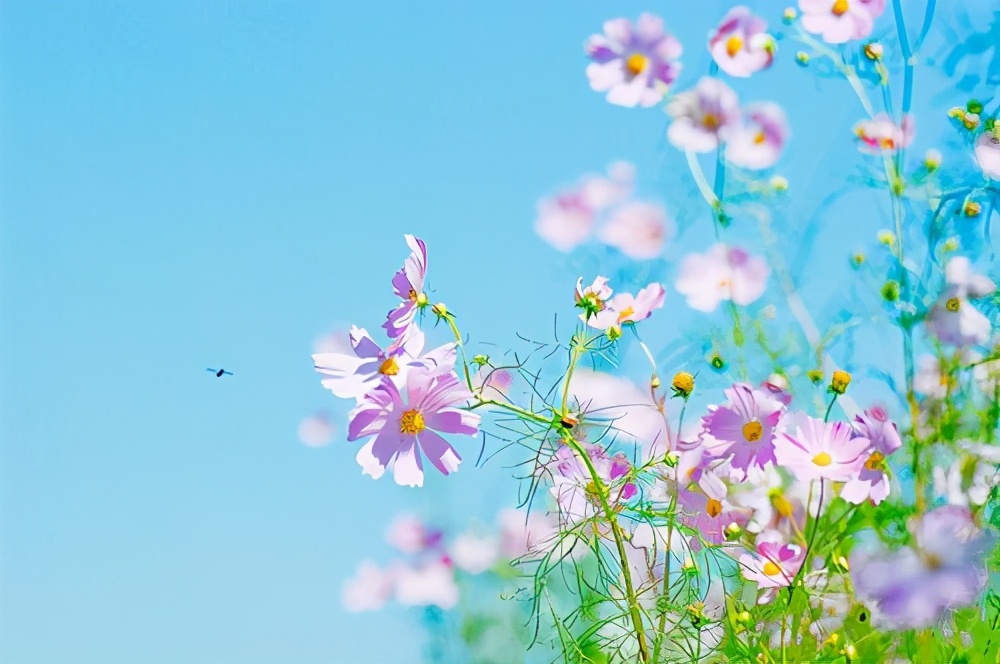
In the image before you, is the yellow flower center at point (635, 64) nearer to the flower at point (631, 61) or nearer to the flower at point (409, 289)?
the flower at point (631, 61)

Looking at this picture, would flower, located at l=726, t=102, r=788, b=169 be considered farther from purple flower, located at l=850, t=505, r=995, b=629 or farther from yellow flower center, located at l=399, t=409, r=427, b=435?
yellow flower center, located at l=399, t=409, r=427, b=435

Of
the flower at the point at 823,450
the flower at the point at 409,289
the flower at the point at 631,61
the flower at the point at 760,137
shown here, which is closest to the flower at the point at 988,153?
the flower at the point at 760,137

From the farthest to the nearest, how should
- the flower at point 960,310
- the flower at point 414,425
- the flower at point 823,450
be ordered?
1. the flower at point 960,310
2. the flower at point 823,450
3. the flower at point 414,425

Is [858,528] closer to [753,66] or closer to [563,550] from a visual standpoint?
[563,550]

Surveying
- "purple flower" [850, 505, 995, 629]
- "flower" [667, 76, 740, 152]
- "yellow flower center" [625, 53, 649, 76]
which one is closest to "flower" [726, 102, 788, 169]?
"flower" [667, 76, 740, 152]

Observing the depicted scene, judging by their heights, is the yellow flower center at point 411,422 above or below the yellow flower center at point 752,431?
below

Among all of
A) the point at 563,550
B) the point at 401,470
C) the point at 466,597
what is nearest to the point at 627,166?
the point at 466,597
